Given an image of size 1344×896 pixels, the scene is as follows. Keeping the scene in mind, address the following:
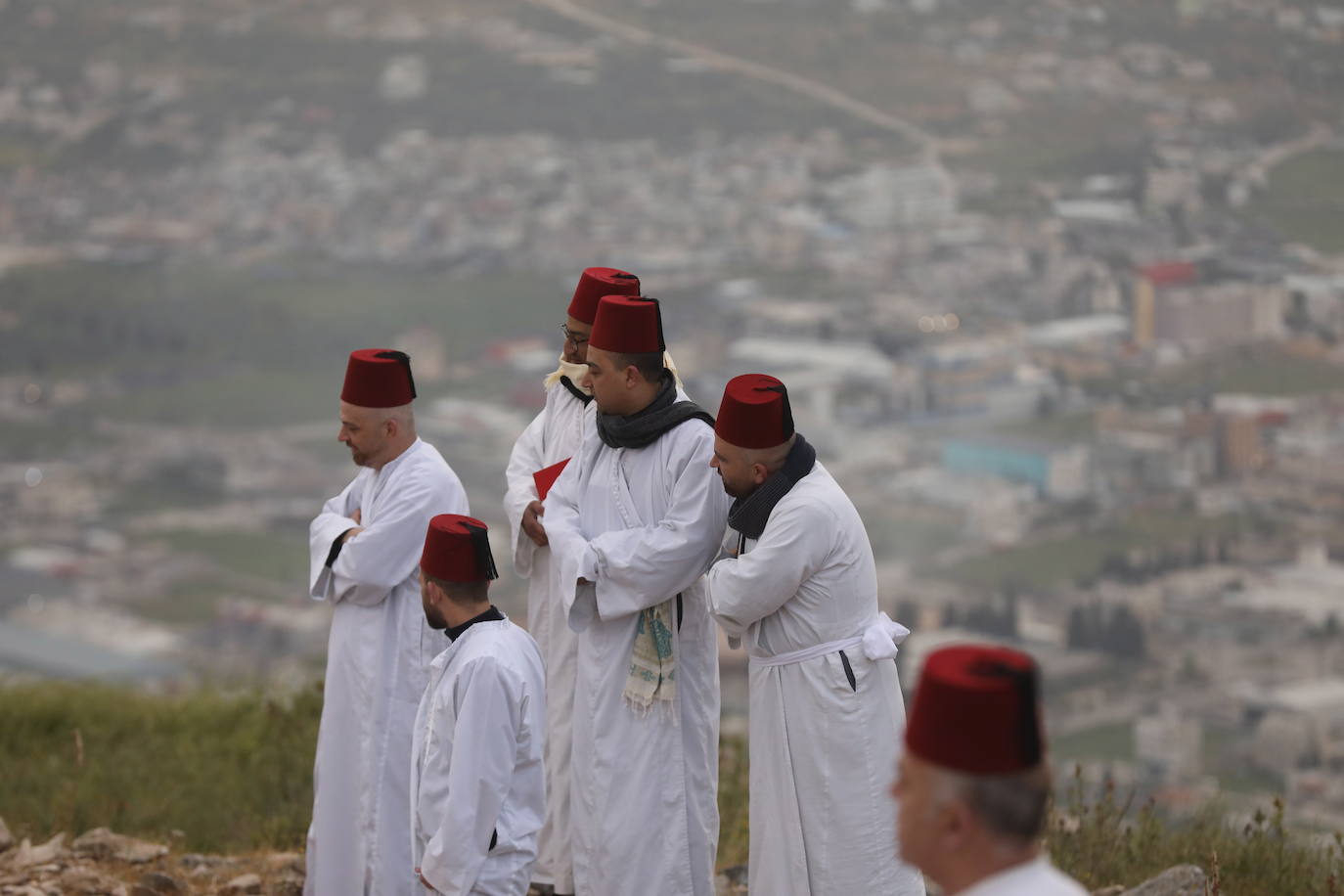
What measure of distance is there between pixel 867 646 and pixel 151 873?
3.23 metres

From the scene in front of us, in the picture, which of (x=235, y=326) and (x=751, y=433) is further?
(x=235, y=326)

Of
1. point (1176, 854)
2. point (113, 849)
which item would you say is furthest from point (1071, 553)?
point (113, 849)

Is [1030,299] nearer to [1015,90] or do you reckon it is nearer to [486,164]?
[1015,90]

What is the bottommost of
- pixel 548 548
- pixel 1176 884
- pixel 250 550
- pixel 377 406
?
pixel 250 550

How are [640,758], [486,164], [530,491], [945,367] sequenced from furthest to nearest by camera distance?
[486,164]
[945,367]
[530,491]
[640,758]

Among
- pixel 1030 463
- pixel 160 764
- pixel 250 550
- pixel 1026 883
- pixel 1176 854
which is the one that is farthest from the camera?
pixel 250 550

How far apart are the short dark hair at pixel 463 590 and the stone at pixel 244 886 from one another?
2.39 metres

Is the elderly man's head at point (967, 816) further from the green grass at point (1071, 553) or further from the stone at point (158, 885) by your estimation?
the green grass at point (1071, 553)

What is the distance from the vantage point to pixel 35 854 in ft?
20.2

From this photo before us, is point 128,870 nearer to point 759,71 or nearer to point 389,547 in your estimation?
Answer: point 389,547

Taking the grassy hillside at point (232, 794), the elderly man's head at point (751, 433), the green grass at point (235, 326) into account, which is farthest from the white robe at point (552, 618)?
the green grass at point (235, 326)

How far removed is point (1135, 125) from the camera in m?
67.1

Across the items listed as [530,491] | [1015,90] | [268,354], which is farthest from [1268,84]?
[530,491]

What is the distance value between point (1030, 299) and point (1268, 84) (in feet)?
49.2
